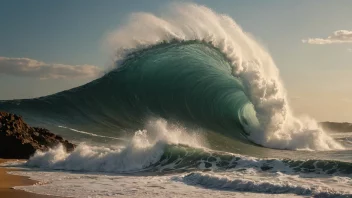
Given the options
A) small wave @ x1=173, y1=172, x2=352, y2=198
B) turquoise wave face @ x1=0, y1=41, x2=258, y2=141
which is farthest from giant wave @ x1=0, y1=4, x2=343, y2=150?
small wave @ x1=173, y1=172, x2=352, y2=198

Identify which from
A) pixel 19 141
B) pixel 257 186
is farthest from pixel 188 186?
pixel 19 141

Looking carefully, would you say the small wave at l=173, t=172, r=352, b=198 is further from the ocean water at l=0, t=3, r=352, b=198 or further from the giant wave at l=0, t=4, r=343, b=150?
the giant wave at l=0, t=4, r=343, b=150

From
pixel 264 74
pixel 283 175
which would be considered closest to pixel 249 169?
pixel 283 175

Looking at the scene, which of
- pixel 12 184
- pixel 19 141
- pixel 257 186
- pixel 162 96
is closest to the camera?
pixel 257 186

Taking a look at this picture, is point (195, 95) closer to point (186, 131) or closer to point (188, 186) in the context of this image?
point (186, 131)

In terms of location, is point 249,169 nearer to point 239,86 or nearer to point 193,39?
point 239,86

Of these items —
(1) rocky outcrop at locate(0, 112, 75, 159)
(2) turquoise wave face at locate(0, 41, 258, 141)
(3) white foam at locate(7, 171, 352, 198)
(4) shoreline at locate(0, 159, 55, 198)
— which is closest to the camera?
(4) shoreline at locate(0, 159, 55, 198)
